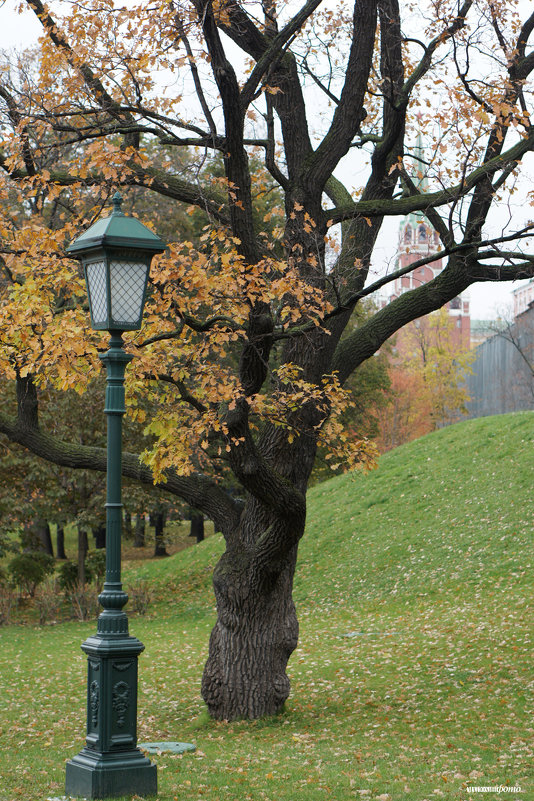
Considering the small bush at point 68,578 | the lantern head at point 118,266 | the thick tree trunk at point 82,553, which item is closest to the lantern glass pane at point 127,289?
the lantern head at point 118,266

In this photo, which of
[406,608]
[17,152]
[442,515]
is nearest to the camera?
[17,152]

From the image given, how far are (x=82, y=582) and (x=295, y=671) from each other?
1090 cm

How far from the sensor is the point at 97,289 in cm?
646

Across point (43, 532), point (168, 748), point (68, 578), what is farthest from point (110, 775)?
point (43, 532)

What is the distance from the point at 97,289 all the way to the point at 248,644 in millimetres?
5572

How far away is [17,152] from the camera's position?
9297mm

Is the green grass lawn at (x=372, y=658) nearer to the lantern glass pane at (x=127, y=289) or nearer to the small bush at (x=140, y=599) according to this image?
the small bush at (x=140, y=599)

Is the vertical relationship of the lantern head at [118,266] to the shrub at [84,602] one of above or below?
above

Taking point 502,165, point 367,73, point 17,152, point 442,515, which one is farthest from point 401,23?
point 442,515

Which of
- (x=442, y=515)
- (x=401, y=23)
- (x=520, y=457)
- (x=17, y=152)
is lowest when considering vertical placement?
(x=442, y=515)

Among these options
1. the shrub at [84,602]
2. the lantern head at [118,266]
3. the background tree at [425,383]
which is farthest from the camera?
the background tree at [425,383]

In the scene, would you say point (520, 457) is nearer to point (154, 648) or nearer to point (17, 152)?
point (154, 648)

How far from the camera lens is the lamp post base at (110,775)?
5949 millimetres

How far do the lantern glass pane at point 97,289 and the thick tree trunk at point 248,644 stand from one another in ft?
15.8
